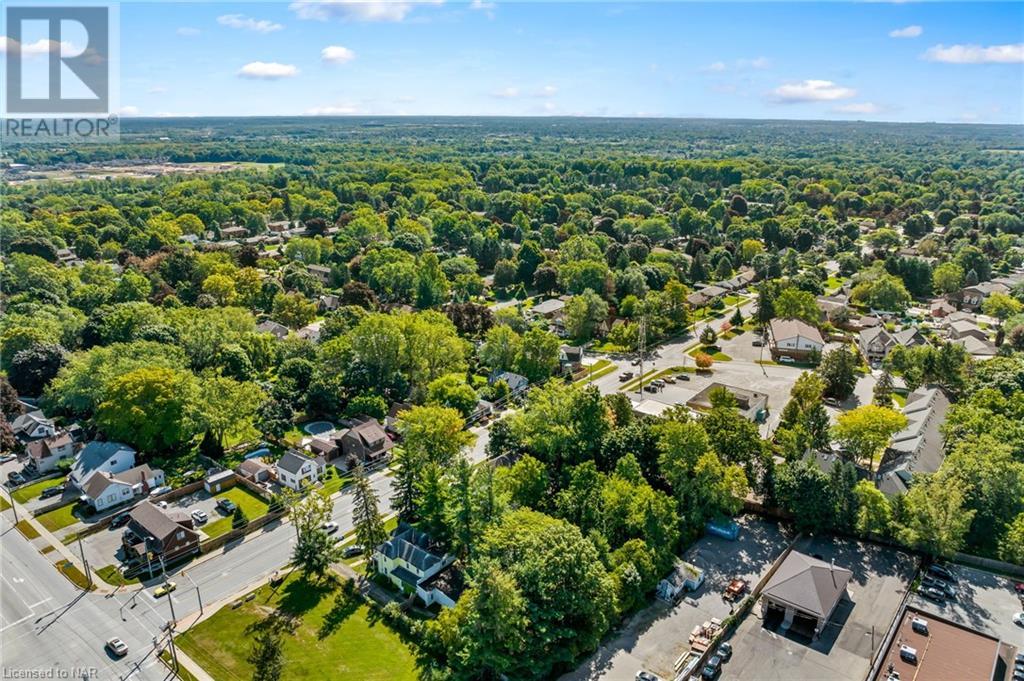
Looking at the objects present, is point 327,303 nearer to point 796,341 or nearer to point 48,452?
point 48,452

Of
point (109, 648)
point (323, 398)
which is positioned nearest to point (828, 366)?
point (323, 398)

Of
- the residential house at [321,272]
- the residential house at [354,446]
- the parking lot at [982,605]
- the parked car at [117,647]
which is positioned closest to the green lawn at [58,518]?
the parked car at [117,647]

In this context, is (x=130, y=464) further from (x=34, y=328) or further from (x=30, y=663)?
(x=34, y=328)

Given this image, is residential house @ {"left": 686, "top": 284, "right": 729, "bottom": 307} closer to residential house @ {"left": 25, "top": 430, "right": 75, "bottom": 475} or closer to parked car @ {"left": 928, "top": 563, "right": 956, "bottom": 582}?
parked car @ {"left": 928, "top": 563, "right": 956, "bottom": 582}

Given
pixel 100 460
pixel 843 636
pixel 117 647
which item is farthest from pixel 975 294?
pixel 100 460

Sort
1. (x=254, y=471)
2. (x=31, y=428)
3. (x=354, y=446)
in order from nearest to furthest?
1. (x=254, y=471)
2. (x=354, y=446)
3. (x=31, y=428)
